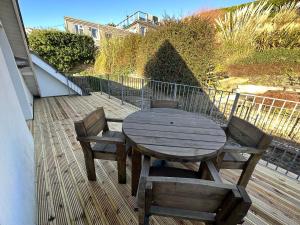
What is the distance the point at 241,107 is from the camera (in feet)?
12.0

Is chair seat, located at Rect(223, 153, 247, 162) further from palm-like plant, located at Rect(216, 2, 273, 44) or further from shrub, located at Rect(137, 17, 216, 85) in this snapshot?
palm-like plant, located at Rect(216, 2, 273, 44)

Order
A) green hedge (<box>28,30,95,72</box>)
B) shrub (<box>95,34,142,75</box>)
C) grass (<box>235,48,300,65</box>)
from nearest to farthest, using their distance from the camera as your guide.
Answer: grass (<box>235,48,300,65</box>)
shrub (<box>95,34,142,75</box>)
green hedge (<box>28,30,95,72</box>)

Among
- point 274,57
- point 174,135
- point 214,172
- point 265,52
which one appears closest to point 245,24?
point 265,52

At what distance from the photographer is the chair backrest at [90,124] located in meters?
1.41

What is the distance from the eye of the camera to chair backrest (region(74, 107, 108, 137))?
141cm

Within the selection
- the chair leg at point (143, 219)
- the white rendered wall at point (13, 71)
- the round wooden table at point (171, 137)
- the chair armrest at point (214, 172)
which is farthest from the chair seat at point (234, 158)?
the white rendered wall at point (13, 71)

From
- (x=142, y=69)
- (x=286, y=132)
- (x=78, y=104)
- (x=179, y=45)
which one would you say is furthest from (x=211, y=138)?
(x=142, y=69)

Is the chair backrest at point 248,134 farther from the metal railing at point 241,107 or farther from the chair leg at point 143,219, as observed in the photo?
the chair leg at point 143,219

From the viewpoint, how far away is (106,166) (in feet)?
6.92

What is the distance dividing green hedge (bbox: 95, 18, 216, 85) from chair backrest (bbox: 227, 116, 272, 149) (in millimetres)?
4118

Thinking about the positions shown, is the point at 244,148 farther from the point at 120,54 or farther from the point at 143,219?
the point at 120,54

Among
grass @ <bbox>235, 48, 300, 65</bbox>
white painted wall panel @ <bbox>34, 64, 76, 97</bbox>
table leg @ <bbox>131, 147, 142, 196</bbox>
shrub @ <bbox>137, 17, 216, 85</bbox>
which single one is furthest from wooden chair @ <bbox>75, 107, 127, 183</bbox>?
grass @ <bbox>235, 48, 300, 65</bbox>

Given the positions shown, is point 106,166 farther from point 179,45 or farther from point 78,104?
point 179,45

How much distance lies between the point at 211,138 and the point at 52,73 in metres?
5.78
